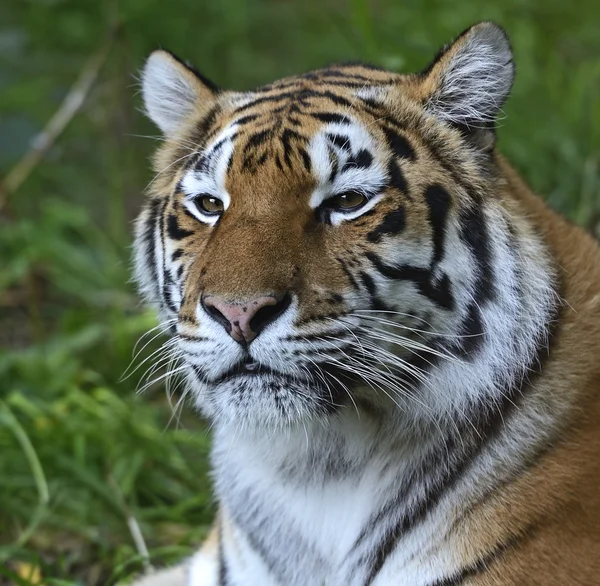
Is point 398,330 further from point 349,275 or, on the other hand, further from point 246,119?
point 246,119

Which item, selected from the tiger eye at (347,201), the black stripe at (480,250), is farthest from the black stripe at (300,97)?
the black stripe at (480,250)

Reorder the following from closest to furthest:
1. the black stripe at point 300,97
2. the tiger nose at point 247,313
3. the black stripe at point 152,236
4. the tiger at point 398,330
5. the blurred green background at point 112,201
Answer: the tiger nose at point 247,313 → the tiger at point 398,330 → the black stripe at point 300,97 → the black stripe at point 152,236 → the blurred green background at point 112,201

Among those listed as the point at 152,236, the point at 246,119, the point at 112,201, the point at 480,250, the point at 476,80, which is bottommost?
Result: the point at 112,201

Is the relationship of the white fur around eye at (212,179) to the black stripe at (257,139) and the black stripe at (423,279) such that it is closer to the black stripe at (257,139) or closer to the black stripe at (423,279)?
the black stripe at (257,139)

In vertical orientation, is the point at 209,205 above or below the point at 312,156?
below

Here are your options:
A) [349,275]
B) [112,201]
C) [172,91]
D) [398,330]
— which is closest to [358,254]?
[349,275]

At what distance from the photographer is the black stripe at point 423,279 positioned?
1.88 metres

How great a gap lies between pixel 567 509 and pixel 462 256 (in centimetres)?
51

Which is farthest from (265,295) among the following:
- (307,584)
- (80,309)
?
(80,309)

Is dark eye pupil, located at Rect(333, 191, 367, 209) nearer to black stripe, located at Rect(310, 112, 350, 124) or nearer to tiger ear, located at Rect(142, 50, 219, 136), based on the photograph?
black stripe, located at Rect(310, 112, 350, 124)

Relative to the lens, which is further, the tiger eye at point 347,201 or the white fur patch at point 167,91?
the white fur patch at point 167,91

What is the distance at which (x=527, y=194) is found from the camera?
7.11 ft

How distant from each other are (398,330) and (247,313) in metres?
0.33

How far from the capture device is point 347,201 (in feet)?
6.25
